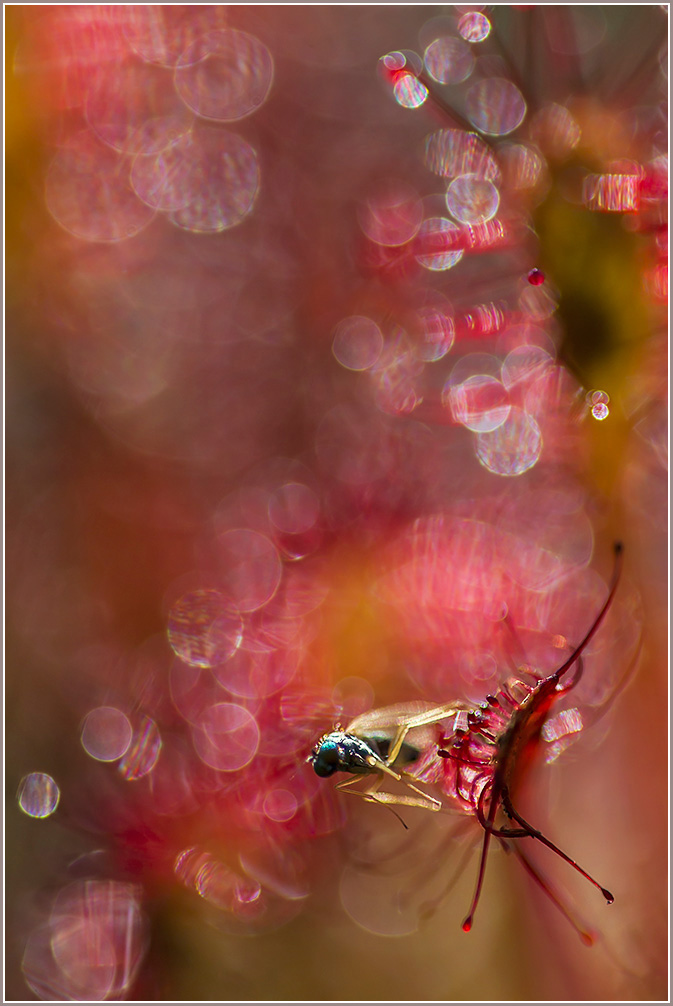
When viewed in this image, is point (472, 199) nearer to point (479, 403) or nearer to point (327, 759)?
point (479, 403)

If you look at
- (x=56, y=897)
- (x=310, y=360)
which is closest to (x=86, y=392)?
(x=310, y=360)

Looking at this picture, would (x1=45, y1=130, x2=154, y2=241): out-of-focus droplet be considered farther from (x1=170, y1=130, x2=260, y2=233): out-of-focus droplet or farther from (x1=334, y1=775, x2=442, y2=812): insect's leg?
(x1=334, y1=775, x2=442, y2=812): insect's leg

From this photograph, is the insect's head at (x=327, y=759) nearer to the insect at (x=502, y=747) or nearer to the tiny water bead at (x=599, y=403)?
the insect at (x=502, y=747)

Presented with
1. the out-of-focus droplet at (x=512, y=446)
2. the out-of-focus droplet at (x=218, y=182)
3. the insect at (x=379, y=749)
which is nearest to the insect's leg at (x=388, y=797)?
the insect at (x=379, y=749)

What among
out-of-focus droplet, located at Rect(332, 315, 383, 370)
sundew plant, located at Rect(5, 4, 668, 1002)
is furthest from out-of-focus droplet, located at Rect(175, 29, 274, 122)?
out-of-focus droplet, located at Rect(332, 315, 383, 370)

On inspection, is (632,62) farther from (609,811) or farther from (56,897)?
(56,897)
